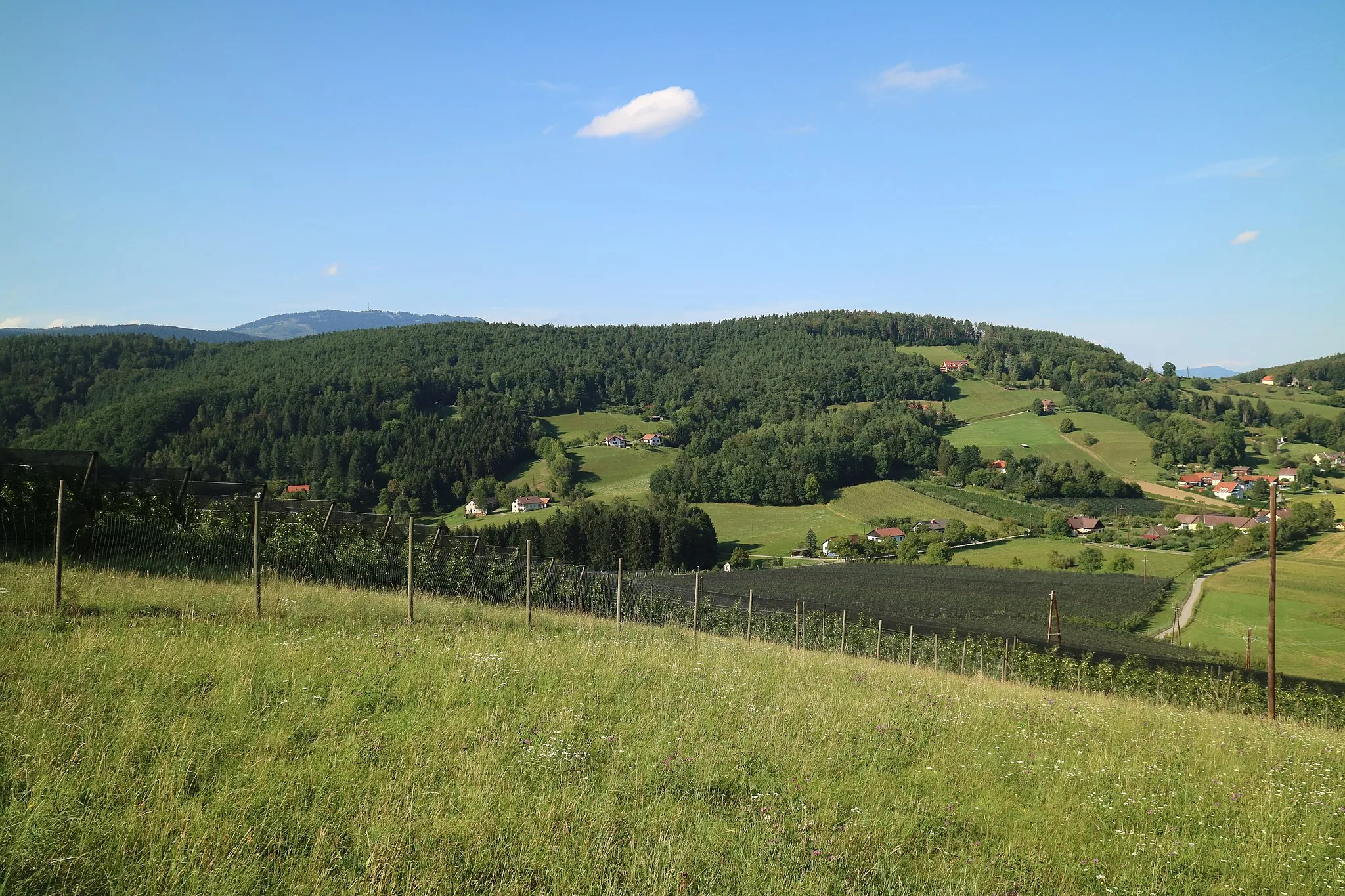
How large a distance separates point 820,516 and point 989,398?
6385 cm

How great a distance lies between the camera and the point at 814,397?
148875 mm

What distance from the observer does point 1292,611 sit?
49.9 m

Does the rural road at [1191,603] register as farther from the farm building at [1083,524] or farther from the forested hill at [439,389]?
the forested hill at [439,389]

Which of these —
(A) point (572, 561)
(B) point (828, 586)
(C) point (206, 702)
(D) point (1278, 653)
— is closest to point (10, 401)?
(A) point (572, 561)

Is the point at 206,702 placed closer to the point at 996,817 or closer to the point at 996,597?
the point at 996,817

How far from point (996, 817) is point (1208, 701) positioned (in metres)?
17.4

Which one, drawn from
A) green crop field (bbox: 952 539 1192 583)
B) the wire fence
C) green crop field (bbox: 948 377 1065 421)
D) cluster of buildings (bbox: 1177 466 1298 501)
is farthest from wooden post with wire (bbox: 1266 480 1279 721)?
green crop field (bbox: 948 377 1065 421)

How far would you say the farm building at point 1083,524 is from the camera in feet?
298

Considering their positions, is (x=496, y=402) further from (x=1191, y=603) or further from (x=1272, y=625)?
(x=1272, y=625)

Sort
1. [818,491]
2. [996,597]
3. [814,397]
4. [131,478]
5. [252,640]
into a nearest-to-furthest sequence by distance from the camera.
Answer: [252,640] → [131,478] → [996,597] → [818,491] → [814,397]

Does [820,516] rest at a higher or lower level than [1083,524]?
higher

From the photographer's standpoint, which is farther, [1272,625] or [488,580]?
[488,580]

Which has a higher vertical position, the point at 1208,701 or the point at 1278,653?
the point at 1208,701

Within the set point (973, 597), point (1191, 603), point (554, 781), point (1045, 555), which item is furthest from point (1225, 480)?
point (554, 781)
